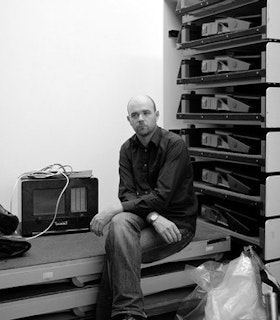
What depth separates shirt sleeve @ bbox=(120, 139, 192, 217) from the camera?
240 cm

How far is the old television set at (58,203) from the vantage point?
2689mm

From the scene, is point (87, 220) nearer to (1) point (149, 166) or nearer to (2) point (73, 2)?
(1) point (149, 166)

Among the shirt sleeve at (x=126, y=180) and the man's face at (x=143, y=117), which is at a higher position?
the man's face at (x=143, y=117)

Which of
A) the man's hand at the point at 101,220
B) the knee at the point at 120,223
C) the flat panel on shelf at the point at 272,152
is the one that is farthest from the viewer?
the flat panel on shelf at the point at 272,152

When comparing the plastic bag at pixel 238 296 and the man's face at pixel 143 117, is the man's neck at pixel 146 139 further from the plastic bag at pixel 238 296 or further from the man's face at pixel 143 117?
the plastic bag at pixel 238 296

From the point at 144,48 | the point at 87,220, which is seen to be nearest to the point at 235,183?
the point at 87,220

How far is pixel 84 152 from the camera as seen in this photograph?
10.7ft

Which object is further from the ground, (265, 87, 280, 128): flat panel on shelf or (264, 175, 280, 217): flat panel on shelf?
(265, 87, 280, 128): flat panel on shelf

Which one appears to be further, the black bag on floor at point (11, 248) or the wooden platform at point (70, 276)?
the black bag on floor at point (11, 248)

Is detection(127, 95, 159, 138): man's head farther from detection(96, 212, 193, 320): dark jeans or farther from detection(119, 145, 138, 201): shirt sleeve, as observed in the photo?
detection(96, 212, 193, 320): dark jeans

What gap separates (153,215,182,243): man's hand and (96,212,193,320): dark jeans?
9 cm

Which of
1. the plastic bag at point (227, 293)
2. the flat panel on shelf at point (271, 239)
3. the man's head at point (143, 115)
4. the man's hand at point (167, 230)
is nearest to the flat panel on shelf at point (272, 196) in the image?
the flat panel on shelf at point (271, 239)

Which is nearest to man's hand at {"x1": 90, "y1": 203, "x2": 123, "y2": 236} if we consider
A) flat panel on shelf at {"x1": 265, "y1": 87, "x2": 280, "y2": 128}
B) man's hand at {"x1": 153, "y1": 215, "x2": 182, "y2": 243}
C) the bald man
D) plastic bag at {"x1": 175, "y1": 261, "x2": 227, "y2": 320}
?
the bald man

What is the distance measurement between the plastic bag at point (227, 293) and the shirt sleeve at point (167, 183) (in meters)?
0.43
